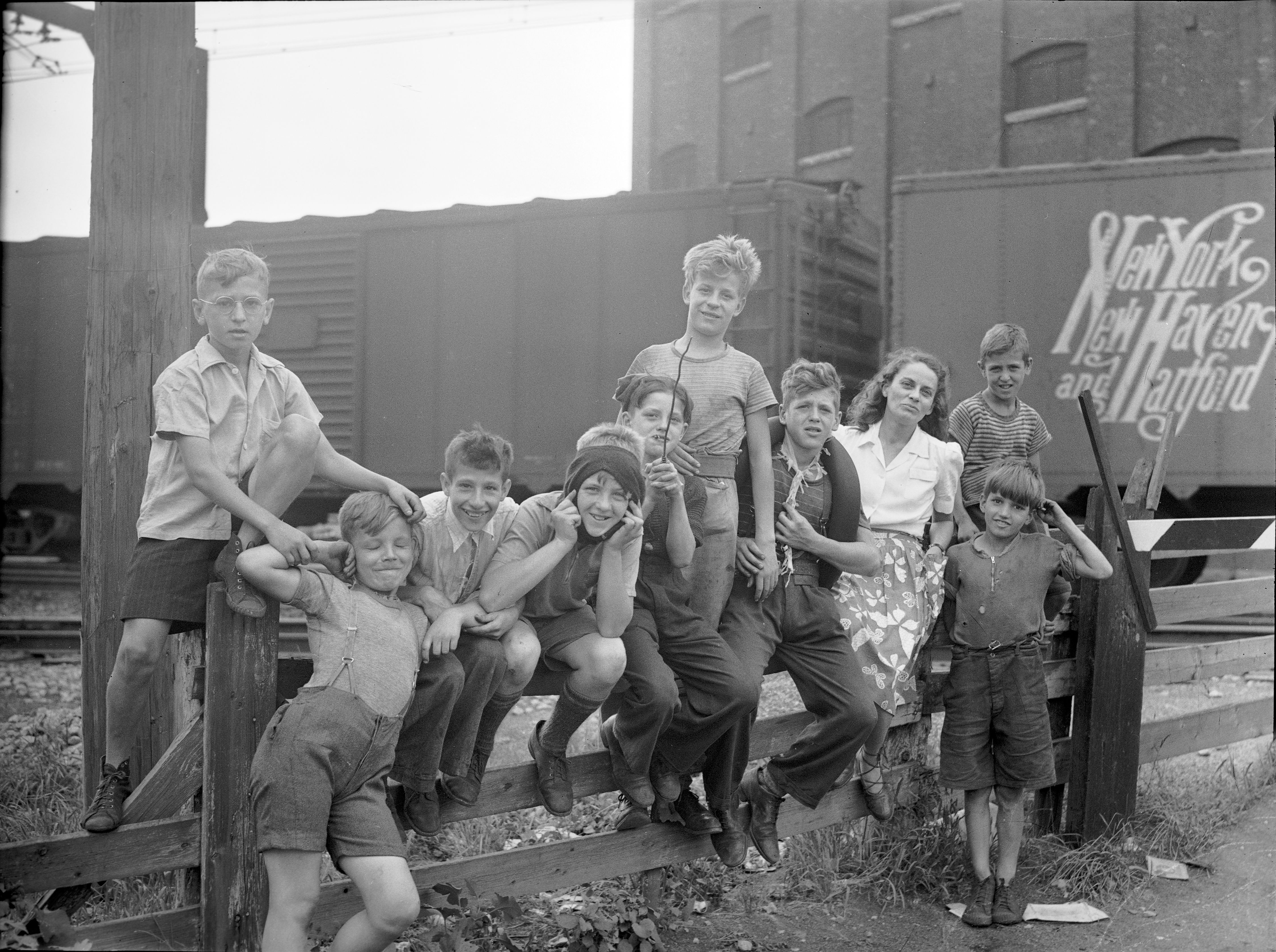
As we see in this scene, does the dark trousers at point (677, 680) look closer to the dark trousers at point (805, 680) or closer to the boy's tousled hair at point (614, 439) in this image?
the dark trousers at point (805, 680)

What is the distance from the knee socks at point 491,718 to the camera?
124 inches

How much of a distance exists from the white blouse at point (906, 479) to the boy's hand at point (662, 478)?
100 cm

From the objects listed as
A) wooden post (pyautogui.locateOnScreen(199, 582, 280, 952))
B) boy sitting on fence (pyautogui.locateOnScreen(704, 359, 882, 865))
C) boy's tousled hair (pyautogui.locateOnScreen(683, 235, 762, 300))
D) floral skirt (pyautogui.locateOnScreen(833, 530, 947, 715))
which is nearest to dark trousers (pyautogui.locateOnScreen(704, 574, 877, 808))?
boy sitting on fence (pyautogui.locateOnScreen(704, 359, 882, 865))

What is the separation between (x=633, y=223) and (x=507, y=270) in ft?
4.35

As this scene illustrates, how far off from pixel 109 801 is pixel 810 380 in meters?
2.43

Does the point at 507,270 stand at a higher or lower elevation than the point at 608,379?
higher

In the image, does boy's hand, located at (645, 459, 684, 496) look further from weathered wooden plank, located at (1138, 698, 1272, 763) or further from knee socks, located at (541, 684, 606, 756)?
weathered wooden plank, located at (1138, 698, 1272, 763)

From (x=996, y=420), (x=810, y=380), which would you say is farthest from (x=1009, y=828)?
(x=810, y=380)

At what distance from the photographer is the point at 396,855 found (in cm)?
278

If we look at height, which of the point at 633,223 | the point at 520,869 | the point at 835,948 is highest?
the point at 633,223

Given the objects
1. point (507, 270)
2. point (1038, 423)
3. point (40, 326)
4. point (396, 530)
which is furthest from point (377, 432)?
point (396, 530)

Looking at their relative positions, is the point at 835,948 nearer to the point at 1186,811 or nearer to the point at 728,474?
the point at 728,474

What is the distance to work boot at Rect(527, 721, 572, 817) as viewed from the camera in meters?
3.35

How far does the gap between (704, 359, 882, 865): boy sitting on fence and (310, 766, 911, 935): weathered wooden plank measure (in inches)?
6.5
